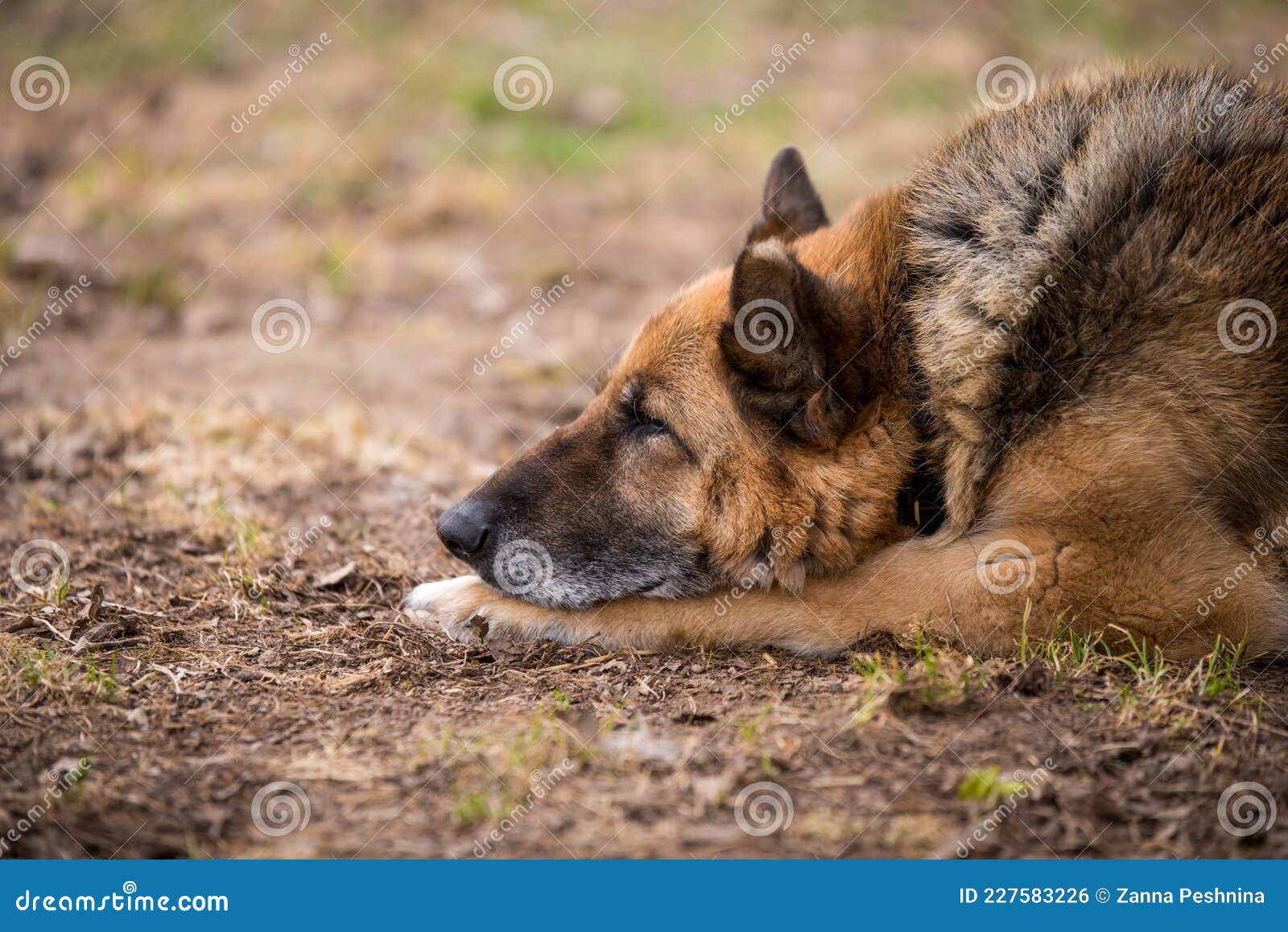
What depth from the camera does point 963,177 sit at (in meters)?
4.14

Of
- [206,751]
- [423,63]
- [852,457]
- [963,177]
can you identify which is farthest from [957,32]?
[206,751]

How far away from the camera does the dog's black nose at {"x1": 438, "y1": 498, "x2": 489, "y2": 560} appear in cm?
406

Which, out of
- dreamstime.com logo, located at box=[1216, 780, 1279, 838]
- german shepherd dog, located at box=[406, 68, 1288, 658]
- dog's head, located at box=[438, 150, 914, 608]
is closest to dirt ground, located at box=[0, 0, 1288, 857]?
dreamstime.com logo, located at box=[1216, 780, 1279, 838]

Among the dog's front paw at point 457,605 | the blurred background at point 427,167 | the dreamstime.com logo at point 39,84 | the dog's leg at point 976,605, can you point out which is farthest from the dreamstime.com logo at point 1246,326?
the dreamstime.com logo at point 39,84

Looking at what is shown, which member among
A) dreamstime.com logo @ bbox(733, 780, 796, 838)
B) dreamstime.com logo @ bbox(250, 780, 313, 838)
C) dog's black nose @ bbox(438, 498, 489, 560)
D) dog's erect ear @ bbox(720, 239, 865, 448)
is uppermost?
dog's erect ear @ bbox(720, 239, 865, 448)

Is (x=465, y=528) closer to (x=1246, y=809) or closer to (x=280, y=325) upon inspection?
(x=1246, y=809)

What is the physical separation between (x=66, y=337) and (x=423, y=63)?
19.9 ft

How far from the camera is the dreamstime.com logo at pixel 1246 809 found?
274 cm

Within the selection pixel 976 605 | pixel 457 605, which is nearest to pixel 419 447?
pixel 457 605

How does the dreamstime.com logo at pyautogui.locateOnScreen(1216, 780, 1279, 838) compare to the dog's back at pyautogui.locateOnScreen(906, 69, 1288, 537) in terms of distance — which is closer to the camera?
the dreamstime.com logo at pyautogui.locateOnScreen(1216, 780, 1279, 838)

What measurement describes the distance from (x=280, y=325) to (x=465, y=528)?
16.0ft

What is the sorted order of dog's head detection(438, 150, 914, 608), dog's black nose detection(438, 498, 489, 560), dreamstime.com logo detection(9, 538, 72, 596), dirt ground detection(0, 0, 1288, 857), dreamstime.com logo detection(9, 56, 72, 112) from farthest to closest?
dreamstime.com logo detection(9, 56, 72, 112) → dreamstime.com logo detection(9, 538, 72, 596) → dog's black nose detection(438, 498, 489, 560) → dog's head detection(438, 150, 914, 608) → dirt ground detection(0, 0, 1288, 857)

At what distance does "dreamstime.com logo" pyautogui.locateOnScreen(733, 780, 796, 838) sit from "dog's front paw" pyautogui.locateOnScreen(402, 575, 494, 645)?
1.55 m

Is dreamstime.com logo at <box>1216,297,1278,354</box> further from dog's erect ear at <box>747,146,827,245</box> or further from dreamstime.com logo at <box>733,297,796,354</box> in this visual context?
dog's erect ear at <box>747,146,827,245</box>
